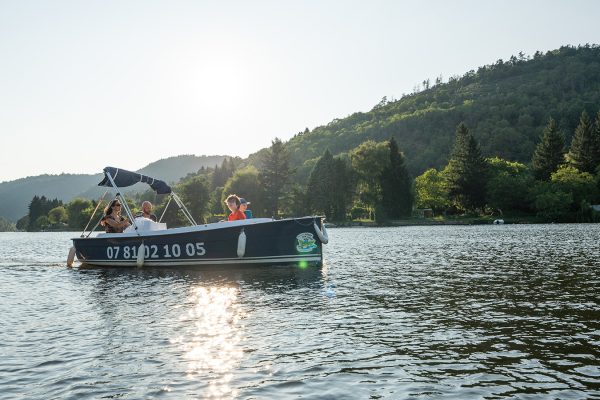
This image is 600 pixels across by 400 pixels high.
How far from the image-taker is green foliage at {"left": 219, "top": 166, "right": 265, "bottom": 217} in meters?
121

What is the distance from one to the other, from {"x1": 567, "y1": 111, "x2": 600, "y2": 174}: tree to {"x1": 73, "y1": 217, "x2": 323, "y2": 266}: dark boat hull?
336 feet

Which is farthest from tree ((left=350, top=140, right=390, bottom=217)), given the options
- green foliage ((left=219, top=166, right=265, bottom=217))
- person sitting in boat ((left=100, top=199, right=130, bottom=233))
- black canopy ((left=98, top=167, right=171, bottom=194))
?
person sitting in boat ((left=100, top=199, right=130, bottom=233))

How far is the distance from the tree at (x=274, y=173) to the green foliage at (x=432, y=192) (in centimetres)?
3149

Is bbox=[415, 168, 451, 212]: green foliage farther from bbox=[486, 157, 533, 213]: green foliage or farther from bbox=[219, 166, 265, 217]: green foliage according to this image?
bbox=[219, 166, 265, 217]: green foliage

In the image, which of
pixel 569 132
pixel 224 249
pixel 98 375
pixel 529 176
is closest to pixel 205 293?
pixel 224 249

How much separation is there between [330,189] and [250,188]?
2041 cm

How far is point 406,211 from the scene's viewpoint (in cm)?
11006

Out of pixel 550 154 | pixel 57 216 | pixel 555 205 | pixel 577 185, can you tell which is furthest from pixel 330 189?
pixel 57 216

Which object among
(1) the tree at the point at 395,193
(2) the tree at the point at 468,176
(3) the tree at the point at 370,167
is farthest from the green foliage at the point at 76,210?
(2) the tree at the point at 468,176

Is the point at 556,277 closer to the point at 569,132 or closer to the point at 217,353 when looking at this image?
the point at 217,353

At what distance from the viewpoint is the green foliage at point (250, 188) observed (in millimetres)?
121006

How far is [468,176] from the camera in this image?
10988 cm

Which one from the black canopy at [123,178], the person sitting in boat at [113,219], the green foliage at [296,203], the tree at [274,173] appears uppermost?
the tree at [274,173]

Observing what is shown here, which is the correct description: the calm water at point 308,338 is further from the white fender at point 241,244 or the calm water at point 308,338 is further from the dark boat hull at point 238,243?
the dark boat hull at point 238,243
